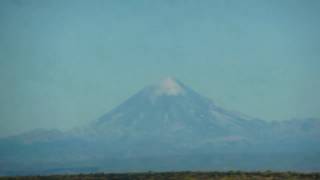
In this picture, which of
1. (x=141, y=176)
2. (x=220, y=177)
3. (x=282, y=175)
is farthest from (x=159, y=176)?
(x=282, y=175)

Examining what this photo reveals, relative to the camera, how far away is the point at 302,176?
68750 mm

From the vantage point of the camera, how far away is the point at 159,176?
73188 millimetres

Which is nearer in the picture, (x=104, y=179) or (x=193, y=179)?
(x=193, y=179)

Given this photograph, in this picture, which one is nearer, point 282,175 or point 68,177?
point 282,175

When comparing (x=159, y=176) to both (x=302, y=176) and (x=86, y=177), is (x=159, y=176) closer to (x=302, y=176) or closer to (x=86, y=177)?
(x=86, y=177)

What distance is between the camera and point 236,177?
68438 millimetres

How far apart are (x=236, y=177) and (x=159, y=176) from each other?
9261mm

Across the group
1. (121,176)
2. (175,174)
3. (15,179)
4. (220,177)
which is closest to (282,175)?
(220,177)

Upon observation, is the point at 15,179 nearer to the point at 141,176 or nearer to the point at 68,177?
the point at 68,177

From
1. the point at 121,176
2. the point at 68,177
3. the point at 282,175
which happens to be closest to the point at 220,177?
the point at 282,175

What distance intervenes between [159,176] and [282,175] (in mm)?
13352

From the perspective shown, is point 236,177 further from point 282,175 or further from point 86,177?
point 86,177

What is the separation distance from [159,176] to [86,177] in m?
8.60

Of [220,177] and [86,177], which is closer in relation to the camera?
[220,177]
